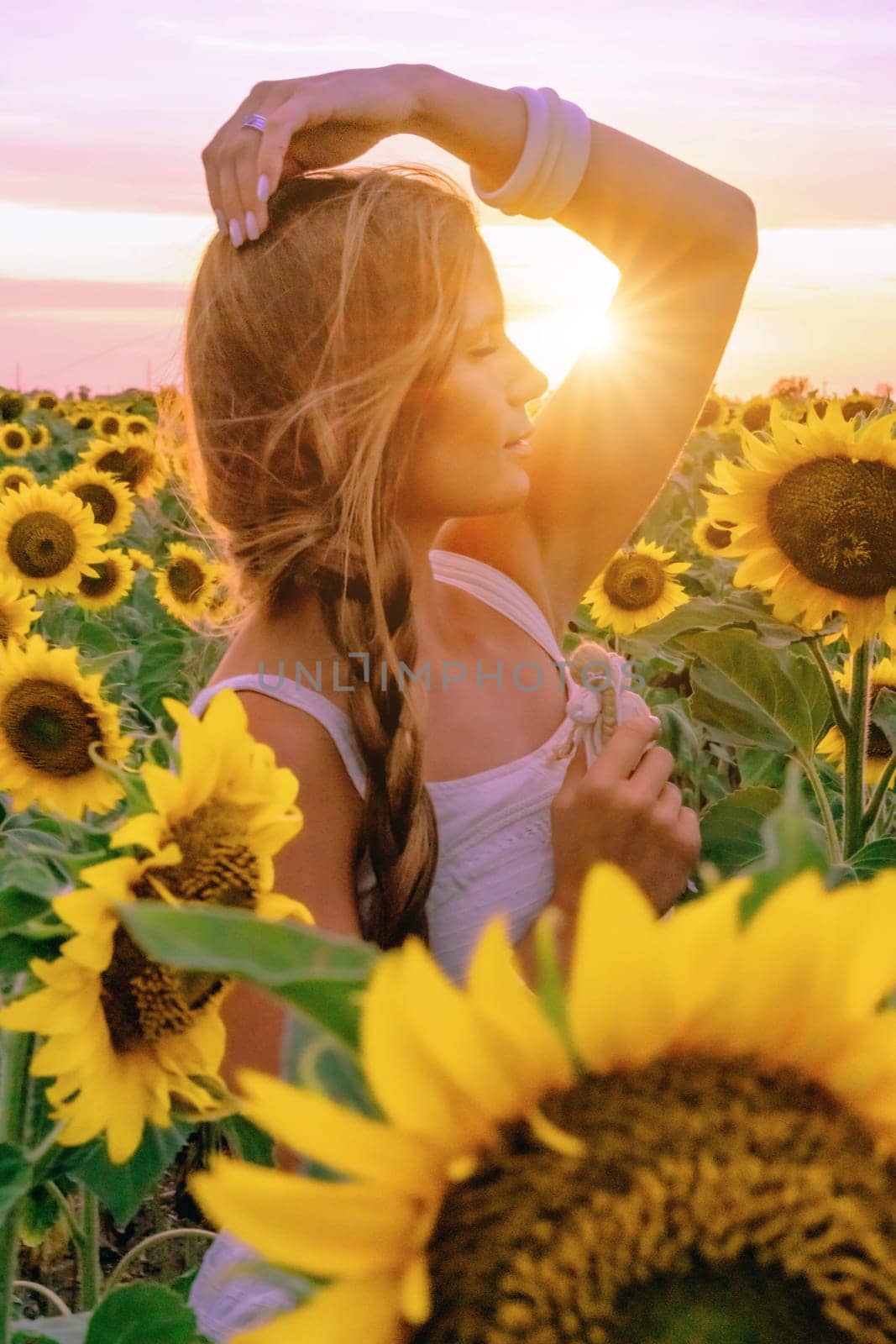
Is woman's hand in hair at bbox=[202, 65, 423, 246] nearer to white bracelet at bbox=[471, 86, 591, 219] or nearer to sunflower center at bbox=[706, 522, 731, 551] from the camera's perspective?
white bracelet at bbox=[471, 86, 591, 219]

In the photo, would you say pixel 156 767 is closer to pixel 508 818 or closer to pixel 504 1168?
pixel 504 1168

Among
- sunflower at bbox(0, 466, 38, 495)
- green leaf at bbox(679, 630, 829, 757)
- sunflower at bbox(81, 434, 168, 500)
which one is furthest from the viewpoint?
sunflower at bbox(81, 434, 168, 500)

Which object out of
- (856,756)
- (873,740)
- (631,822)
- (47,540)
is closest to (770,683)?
(856,756)

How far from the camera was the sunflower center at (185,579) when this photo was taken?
4.21 meters

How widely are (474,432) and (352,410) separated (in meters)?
0.16

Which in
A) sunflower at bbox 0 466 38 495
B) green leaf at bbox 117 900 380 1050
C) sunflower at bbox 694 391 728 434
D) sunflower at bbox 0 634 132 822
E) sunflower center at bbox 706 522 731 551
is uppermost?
green leaf at bbox 117 900 380 1050

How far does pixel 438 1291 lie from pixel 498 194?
177 cm

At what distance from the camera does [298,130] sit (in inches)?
67.2

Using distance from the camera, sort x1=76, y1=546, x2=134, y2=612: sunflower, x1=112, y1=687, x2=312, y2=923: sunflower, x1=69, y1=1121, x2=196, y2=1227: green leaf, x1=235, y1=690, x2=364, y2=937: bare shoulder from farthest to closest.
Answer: x1=76, y1=546, x2=134, y2=612: sunflower < x1=235, y1=690, x2=364, y2=937: bare shoulder < x1=69, y1=1121, x2=196, y2=1227: green leaf < x1=112, y1=687, x2=312, y2=923: sunflower

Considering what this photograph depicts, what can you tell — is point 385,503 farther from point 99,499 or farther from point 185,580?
point 99,499

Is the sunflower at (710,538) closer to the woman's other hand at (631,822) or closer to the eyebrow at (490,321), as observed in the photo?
the eyebrow at (490,321)

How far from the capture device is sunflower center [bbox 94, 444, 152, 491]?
5.50 meters

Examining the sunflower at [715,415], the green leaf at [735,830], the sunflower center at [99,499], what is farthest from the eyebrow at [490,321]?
the sunflower at [715,415]

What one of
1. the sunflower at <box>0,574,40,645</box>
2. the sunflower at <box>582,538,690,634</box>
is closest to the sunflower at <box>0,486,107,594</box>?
the sunflower at <box>0,574,40,645</box>
